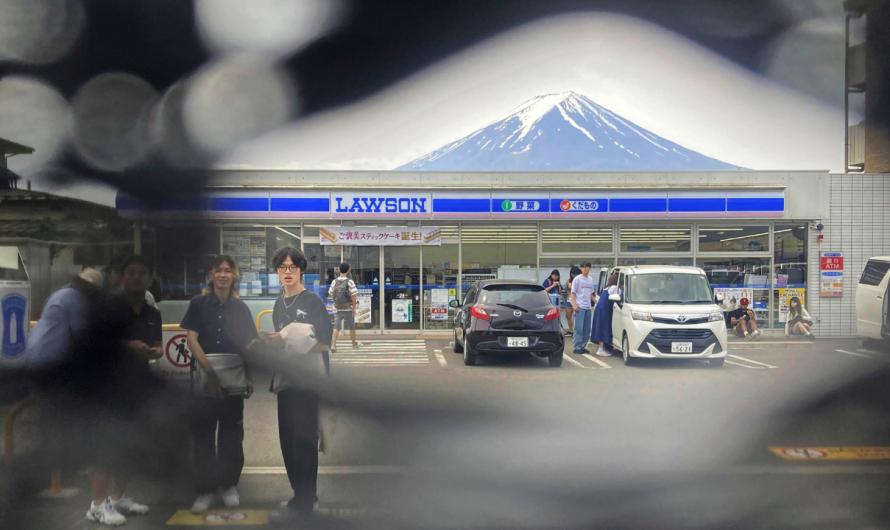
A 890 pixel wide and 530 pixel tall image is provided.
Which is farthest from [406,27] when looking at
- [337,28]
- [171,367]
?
[171,367]

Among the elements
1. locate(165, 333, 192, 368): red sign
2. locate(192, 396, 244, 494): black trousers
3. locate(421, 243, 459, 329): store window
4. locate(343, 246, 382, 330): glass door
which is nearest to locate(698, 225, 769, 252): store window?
locate(421, 243, 459, 329): store window

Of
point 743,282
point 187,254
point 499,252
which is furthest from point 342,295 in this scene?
point 743,282

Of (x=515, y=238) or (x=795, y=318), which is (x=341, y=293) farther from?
(x=795, y=318)

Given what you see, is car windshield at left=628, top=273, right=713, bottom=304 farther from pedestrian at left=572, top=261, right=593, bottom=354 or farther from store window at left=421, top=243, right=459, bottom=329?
store window at left=421, top=243, right=459, bottom=329

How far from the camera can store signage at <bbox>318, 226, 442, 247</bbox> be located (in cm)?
753

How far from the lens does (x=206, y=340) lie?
1.46 metres

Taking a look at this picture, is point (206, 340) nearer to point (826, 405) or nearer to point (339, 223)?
point (826, 405)

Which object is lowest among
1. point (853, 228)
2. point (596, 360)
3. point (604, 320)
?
point (596, 360)

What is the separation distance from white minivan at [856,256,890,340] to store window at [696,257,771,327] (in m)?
5.58

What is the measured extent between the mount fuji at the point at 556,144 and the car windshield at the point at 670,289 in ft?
13.7

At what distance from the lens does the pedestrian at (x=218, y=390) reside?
126cm

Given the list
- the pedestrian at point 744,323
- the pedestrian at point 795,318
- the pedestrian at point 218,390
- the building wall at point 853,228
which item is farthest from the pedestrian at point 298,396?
the pedestrian at point 744,323

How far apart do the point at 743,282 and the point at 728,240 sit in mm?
781

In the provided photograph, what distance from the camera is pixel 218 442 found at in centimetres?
179
